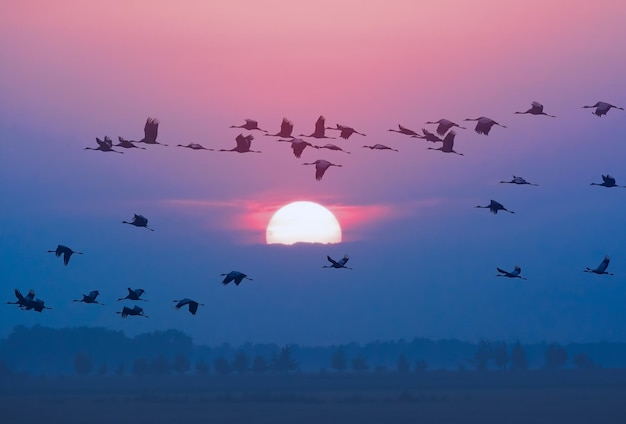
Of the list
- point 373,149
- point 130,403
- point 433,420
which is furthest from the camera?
point 130,403

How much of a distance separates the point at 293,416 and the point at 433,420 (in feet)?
52.4

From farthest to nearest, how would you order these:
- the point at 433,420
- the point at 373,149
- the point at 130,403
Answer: the point at 130,403 < the point at 433,420 < the point at 373,149

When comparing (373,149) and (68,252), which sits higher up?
(373,149)

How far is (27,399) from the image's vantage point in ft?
581

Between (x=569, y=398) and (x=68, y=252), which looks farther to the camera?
(x=569, y=398)

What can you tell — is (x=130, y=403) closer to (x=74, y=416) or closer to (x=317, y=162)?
(x=74, y=416)

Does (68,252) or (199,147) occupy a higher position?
(199,147)

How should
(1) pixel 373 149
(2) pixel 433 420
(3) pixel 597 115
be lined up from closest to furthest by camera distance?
(3) pixel 597 115, (1) pixel 373 149, (2) pixel 433 420

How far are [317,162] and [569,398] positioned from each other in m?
134

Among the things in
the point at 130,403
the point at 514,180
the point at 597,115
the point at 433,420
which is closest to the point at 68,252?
the point at 514,180

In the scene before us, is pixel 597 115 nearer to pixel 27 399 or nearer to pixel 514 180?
pixel 514 180

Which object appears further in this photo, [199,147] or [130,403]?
[130,403]

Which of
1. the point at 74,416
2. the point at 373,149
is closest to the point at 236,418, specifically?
the point at 74,416

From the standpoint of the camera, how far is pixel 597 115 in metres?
46.3
